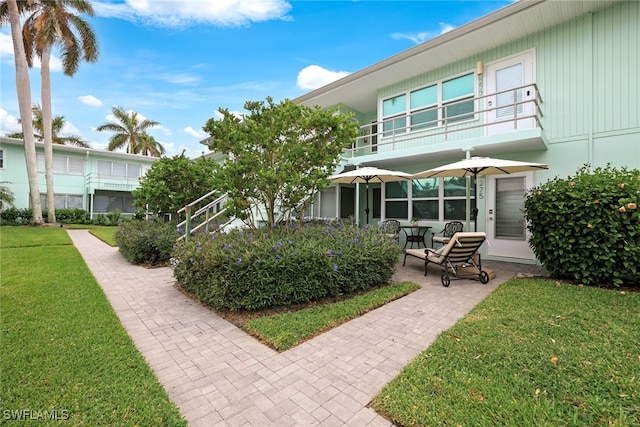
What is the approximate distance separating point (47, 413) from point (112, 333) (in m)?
1.57

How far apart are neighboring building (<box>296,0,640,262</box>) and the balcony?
32mm

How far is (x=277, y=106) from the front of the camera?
239 inches

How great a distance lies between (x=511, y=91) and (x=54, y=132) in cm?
3461

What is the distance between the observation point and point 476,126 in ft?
27.2

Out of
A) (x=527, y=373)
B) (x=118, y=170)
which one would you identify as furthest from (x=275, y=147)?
(x=118, y=170)

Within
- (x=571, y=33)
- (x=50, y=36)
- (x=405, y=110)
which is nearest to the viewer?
(x=571, y=33)

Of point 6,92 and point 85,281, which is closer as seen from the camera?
point 85,281

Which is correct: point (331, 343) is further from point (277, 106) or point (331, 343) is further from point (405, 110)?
point (405, 110)

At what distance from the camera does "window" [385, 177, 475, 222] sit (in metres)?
9.43

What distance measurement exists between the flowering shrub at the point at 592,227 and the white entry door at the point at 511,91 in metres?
2.99

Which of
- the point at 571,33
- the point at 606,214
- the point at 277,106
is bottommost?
the point at 606,214

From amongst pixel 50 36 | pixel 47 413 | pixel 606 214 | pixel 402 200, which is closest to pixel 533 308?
pixel 606 214

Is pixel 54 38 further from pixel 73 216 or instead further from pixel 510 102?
pixel 510 102

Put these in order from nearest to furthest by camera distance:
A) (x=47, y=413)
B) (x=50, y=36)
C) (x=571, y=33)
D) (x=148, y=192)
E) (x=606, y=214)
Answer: (x=47, y=413) < (x=606, y=214) < (x=571, y=33) < (x=148, y=192) < (x=50, y=36)
